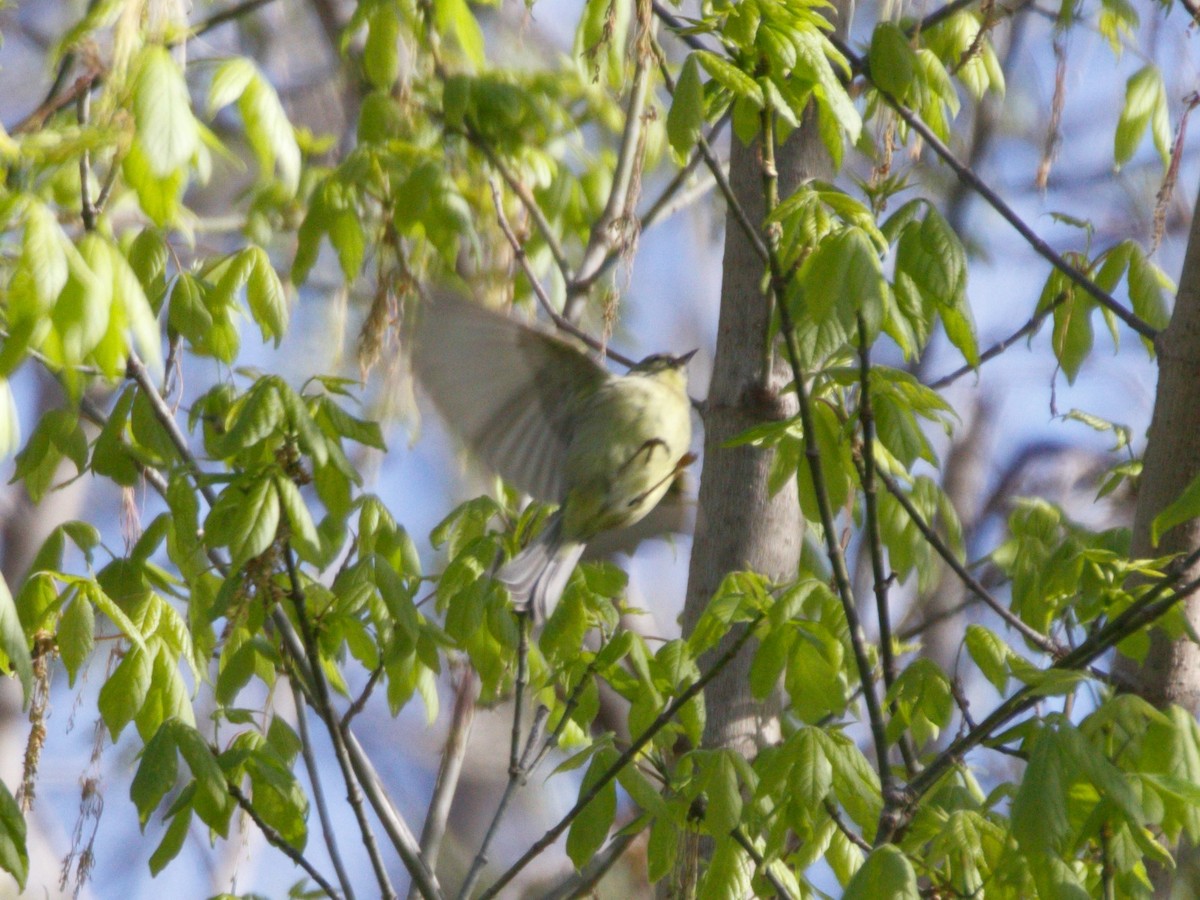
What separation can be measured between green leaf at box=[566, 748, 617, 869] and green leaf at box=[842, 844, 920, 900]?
0.61 meters

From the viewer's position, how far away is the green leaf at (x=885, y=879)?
2.13 meters

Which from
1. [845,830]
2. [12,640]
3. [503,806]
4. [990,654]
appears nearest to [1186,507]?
[990,654]

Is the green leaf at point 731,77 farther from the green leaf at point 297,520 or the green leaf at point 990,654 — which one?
the green leaf at point 990,654

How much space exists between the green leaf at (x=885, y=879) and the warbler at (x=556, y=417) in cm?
114

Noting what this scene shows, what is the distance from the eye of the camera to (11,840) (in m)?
2.20

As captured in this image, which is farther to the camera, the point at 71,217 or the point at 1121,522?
the point at 1121,522

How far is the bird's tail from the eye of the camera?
3.03m

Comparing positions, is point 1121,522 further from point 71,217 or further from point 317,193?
point 71,217

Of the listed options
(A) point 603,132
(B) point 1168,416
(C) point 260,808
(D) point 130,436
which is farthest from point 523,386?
(A) point 603,132

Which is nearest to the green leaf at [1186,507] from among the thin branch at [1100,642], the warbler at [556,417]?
the thin branch at [1100,642]

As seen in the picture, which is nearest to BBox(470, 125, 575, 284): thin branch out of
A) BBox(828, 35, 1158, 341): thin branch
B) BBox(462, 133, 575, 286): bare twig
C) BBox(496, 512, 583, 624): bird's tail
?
BBox(462, 133, 575, 286): bare twig

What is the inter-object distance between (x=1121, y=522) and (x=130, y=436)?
4826 mm

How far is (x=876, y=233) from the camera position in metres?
2.39

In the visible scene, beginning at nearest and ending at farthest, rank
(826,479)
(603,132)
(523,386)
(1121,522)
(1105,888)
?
1. (1105,888)
2. (826,479)
3. (523,386)
4. (603,132)
5. (1121,522)
